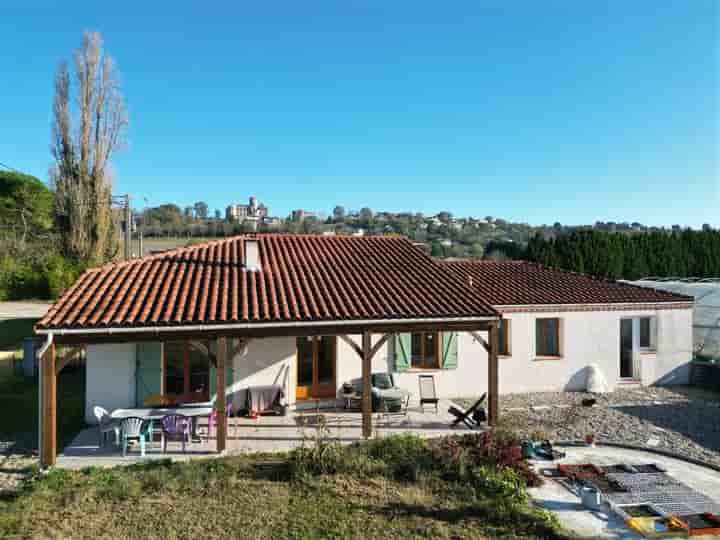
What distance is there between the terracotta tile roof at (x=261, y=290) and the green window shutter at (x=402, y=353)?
1.96 metres

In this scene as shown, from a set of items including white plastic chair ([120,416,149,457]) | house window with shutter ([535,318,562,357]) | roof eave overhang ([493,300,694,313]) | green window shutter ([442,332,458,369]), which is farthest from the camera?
house window with shutter ([535,318,562,357])

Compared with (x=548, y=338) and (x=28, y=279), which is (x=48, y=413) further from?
(x=28, y=279)

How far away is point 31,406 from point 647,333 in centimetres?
2040

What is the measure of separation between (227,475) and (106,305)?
4.47m

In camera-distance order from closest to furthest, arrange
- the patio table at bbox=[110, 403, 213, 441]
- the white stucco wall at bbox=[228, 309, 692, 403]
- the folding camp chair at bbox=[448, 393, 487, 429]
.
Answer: the patio table at bbox=[110, 403, 213, 441], the folding camp chair at bbox=[448, 393, 487, 429], the white stucco wall at bbox=[228, 309, 692, 403]

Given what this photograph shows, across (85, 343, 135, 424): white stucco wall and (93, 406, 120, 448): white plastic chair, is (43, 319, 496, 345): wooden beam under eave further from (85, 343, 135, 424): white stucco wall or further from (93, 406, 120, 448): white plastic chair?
(85, 343, 135, 424): white stucco wall

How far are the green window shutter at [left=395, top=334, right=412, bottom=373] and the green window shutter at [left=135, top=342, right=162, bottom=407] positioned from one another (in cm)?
647

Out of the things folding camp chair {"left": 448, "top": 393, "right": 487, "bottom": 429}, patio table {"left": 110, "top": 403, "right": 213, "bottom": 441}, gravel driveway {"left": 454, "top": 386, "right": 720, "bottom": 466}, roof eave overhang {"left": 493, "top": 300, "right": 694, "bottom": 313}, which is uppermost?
roof eave overhang {"left": 493, "top": 300, "right": 694, "bottom": 313}

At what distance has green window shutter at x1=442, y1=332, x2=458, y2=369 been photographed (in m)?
15.2

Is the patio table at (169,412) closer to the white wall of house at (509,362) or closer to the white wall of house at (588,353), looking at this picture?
the white wall of house at (509,362)

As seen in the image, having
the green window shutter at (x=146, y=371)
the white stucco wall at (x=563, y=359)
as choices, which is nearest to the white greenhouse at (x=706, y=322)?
the white stucco wall at (x=563, y=359)

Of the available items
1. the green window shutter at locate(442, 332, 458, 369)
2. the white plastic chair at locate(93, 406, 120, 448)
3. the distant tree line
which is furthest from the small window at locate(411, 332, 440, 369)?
the distant tree line

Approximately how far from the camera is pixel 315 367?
1409 cm

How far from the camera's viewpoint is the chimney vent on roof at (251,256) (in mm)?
13773
